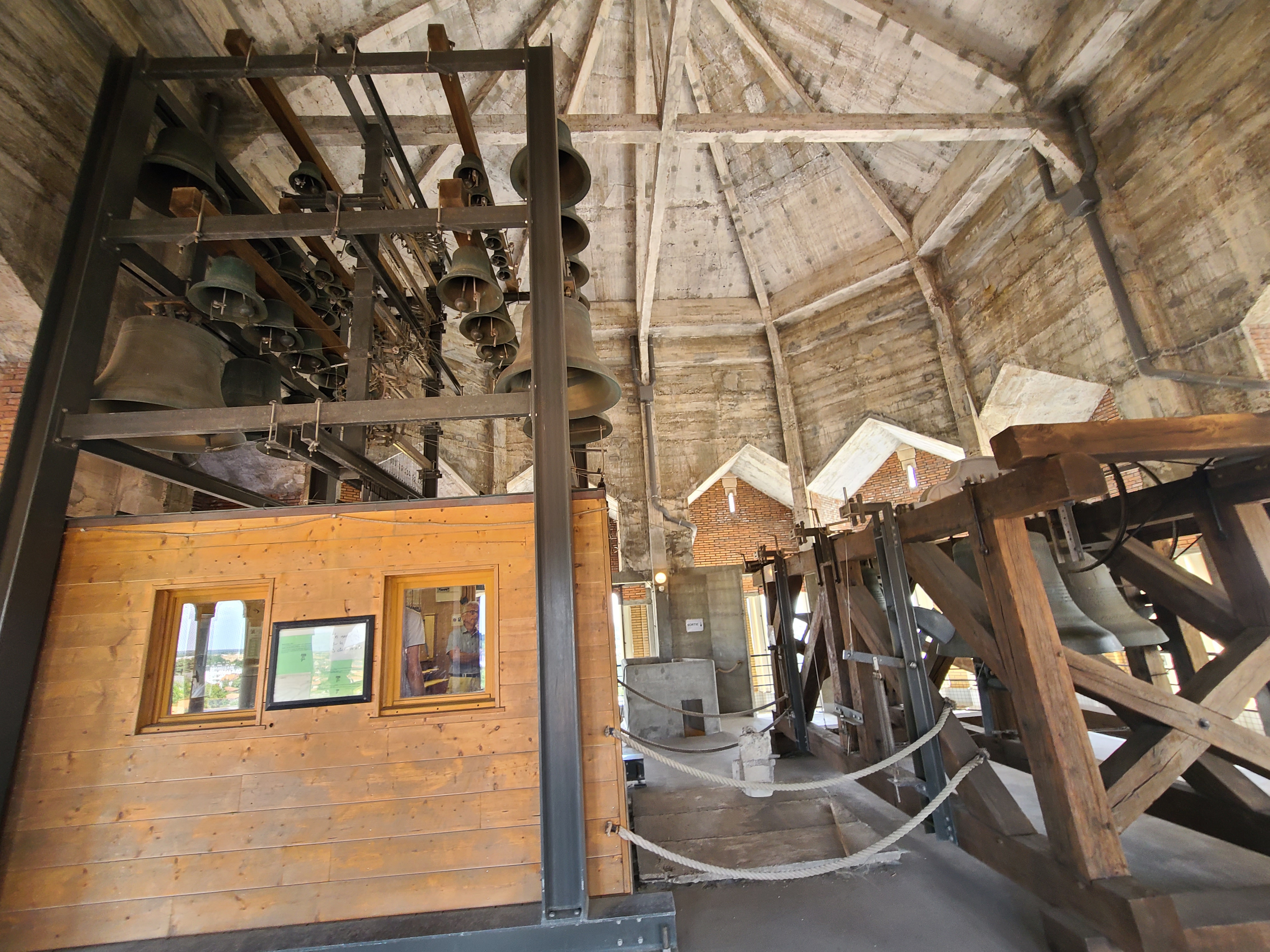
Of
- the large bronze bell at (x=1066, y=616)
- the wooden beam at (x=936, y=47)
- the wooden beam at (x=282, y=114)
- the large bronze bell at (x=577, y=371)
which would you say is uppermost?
the wooden beam at (x=936, y=47)

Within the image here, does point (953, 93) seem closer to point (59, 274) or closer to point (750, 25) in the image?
point (750, 25)

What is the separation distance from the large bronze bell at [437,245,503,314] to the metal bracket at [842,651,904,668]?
381cm

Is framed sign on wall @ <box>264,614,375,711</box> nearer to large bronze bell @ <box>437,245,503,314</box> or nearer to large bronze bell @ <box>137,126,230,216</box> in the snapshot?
large bronze bell @ <box>437,245,503,314</box>

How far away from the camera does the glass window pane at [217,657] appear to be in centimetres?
289

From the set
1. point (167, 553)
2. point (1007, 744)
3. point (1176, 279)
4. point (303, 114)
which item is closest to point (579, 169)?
point (167, 553)

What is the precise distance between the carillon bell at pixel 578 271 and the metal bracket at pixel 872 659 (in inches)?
143

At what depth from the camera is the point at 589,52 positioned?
27.2ft

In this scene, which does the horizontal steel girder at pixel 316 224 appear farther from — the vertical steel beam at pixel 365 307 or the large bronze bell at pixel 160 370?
the large bronze bell at pixel 160 370

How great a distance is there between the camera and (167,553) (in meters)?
2.97

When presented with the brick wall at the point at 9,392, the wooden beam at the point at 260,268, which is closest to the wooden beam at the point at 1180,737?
the wooden beam at the point at 260,268

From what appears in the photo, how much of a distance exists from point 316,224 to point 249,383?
5.06 ft

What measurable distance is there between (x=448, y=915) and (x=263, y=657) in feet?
5.08

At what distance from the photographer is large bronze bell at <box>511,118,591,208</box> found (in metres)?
3.82

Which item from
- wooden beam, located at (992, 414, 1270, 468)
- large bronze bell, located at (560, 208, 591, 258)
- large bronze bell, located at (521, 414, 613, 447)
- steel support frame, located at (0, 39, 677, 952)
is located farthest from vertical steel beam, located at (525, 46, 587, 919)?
wooden beam, located at (992, 414, 1270, 468)
